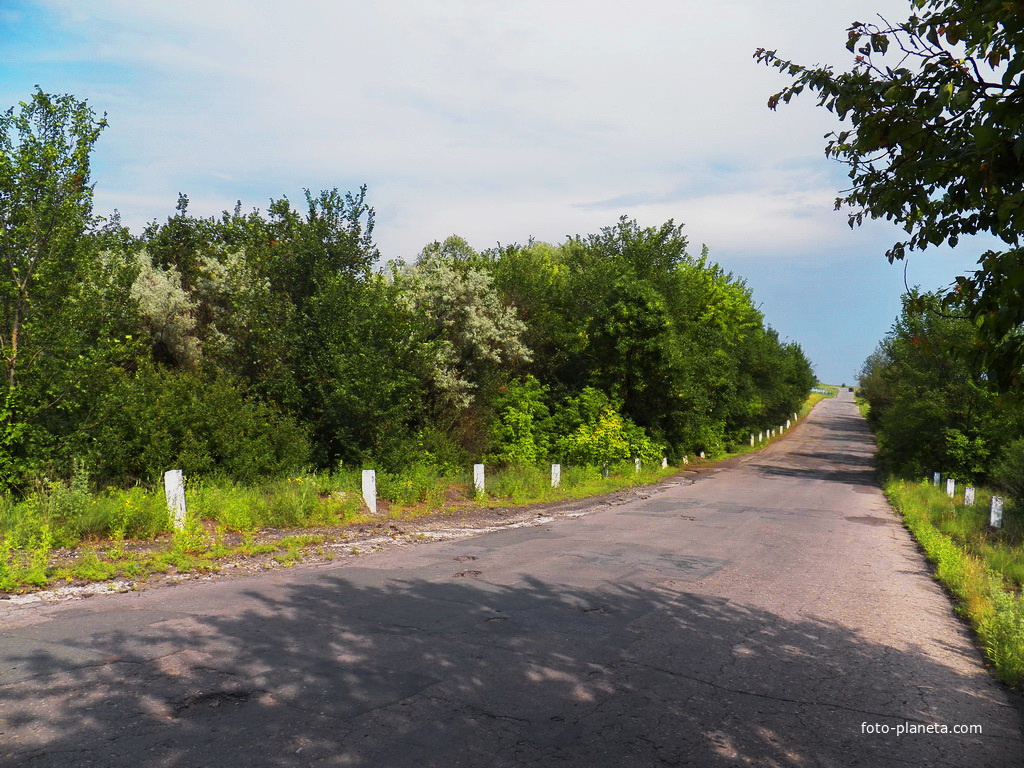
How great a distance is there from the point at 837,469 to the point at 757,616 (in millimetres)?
33418

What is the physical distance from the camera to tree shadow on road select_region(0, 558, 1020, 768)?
4.10 metres

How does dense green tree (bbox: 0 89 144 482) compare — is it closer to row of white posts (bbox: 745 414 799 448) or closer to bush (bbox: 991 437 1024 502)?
bush (bbox: 991 437 1024 502)

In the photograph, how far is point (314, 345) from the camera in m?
20.3

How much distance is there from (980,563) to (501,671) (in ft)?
32.1

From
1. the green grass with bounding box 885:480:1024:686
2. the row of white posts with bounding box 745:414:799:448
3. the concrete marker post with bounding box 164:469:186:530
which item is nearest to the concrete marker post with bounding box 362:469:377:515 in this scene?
the concrete marker post with bounding box 164:469:186:530

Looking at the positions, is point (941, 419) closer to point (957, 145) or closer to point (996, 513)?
point (996, 513)

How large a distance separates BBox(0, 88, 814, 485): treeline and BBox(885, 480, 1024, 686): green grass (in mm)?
10884

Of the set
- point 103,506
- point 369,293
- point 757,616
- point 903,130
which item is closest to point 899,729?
point 757,616

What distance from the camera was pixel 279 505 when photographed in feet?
40.7

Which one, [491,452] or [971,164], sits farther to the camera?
[491,452]

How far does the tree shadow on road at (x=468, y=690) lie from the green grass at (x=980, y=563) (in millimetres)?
755

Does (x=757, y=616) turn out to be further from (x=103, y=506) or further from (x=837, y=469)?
(x=837, y=469)

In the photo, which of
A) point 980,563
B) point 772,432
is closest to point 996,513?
point 980,563

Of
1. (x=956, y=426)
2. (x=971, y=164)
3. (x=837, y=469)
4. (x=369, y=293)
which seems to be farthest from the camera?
(x=837, y=469)
